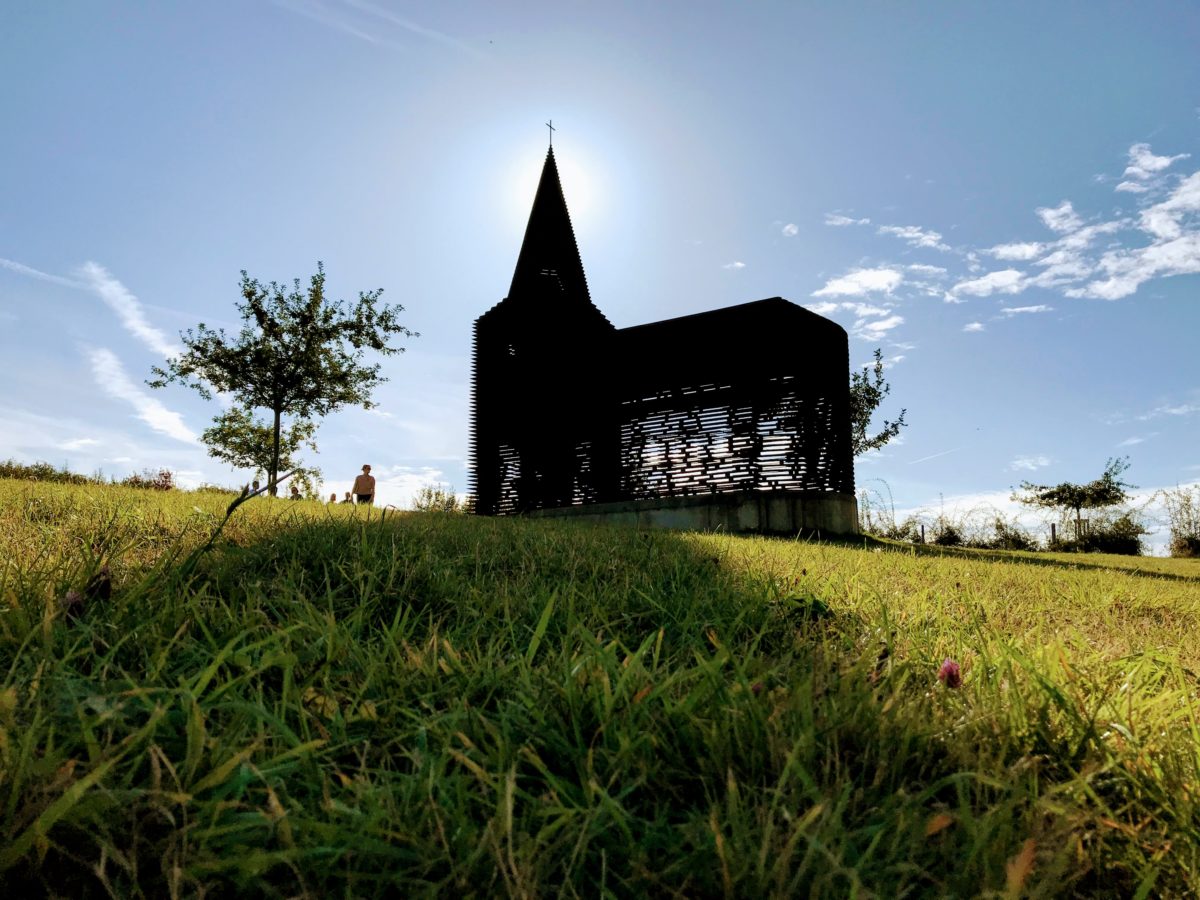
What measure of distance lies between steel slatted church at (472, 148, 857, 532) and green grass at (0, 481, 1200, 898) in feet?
31.1

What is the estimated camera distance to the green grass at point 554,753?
3.73 feet

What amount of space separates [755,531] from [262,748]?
10.7 metres

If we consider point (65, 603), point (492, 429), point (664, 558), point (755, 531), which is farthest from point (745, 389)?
point (65, 603)

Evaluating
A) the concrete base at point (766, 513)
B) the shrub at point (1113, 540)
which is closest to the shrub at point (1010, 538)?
the shrub at point (1113, 540)

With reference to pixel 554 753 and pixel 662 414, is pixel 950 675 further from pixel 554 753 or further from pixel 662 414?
pixel 662 414

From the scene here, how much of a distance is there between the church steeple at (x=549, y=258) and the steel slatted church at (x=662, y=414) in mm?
54

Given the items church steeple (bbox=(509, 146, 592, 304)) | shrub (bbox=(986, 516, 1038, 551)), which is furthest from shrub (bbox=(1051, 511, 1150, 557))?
church steeple (bbox=(509, 146, 592, 304))

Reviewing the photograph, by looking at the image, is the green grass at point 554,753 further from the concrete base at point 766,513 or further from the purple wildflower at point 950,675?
the concrete base at point 766,513

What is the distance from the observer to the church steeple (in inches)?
648

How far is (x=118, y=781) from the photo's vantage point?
1298 mm

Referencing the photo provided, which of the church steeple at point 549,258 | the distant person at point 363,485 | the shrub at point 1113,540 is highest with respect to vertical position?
the church steeple at point 549,258

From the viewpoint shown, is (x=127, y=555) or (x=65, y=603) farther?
(x=127, y=555)

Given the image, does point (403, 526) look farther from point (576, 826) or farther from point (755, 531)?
point (755, 531)

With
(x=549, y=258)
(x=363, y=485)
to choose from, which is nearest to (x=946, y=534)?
(x=549, y=258)
